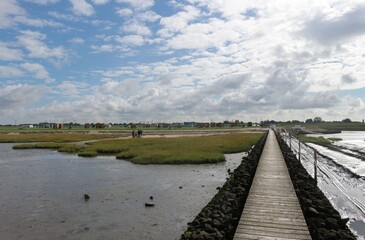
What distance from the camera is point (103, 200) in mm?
19172

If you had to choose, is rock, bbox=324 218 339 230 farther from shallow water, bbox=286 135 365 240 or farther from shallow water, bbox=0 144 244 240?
shallow water, bbox=0 144 244 240

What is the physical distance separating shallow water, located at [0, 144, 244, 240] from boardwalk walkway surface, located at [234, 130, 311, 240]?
3.21 meters

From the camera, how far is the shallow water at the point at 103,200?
1430cm

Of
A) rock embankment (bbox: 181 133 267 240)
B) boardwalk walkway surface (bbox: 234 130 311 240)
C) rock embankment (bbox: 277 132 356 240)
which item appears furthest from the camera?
rock embankment (bbox: 181 133 267 240)

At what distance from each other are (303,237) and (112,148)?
133ft

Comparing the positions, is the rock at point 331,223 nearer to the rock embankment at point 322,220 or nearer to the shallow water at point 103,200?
the rock embankment at point 322,220

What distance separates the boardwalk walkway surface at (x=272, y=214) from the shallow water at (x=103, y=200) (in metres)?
3.21

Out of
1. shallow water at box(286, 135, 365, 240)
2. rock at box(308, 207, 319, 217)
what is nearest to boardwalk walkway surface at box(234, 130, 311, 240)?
rock at box(308, 207, 319, 217)

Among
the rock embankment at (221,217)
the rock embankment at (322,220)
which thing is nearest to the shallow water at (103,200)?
the rock embankment at (221,217)

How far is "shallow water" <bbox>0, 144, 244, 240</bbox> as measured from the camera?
14.3m

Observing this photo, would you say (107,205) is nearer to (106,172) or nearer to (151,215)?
(151,215)

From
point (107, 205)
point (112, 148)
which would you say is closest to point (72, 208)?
point (107, 205)

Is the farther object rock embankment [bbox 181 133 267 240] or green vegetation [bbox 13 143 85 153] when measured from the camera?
green vegetation [bbox 13 143 85 153]

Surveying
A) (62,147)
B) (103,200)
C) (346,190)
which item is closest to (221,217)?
(103,200)
